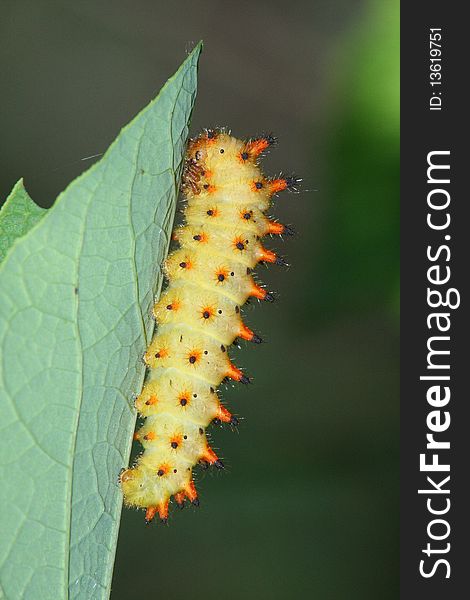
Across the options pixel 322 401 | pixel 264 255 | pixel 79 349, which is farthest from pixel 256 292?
pixel 322 401

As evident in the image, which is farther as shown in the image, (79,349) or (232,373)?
(232,373)

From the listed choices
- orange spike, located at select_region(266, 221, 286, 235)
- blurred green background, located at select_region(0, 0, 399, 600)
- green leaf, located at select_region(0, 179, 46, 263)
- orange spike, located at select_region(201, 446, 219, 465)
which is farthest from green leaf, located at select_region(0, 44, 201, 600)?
blurred green background, located at select_region(0, 0, 399, 600)

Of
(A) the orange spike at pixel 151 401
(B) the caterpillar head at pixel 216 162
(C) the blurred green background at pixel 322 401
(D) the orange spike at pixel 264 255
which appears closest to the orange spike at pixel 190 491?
(A) the orange spike at pixel 151 401

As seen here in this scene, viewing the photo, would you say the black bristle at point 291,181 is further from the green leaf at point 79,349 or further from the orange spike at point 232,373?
the green leaf at point 79,349

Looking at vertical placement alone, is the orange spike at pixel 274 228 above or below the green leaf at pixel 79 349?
above

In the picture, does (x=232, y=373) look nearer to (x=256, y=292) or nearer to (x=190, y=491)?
(x=256, y=292)

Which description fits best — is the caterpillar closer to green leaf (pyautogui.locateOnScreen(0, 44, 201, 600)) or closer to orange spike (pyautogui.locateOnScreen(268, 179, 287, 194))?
orange spike (pyautogui.locateOnScreen(268, 179, 287, 194))
